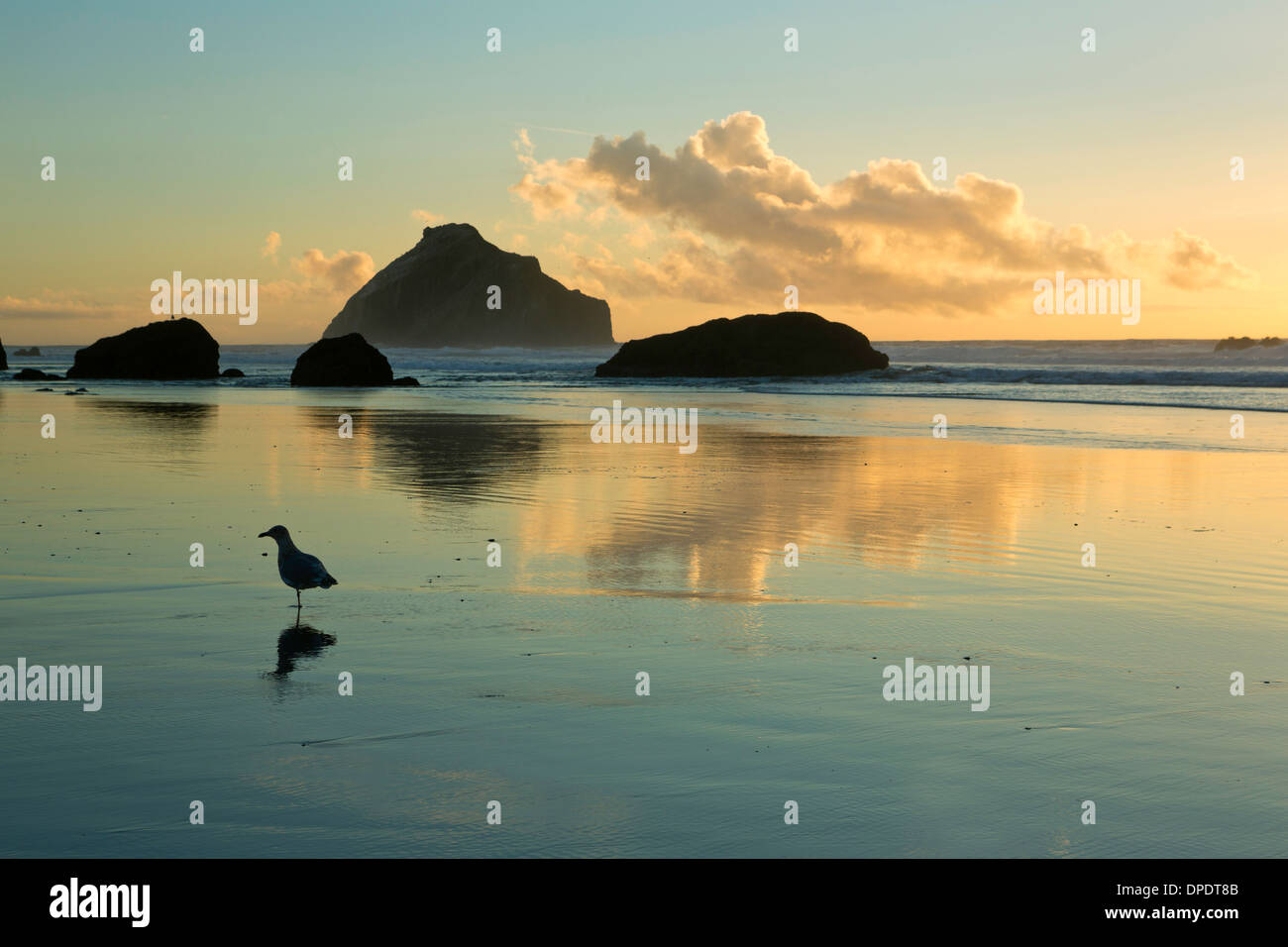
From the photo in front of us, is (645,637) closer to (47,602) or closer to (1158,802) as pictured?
(1158,802)

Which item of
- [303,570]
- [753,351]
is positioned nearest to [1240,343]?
[753,351]

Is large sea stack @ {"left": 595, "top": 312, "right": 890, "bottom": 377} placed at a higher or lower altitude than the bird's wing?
higher

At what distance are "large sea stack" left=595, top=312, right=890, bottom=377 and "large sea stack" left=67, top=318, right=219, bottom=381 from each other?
27290mm

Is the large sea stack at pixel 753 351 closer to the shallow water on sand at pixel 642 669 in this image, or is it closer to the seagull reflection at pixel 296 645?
the shallow water on sand at pixel 642 669

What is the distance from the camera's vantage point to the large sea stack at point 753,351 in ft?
278

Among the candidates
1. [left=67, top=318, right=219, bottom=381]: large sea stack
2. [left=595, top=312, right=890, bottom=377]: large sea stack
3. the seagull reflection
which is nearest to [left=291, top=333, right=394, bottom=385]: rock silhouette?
[left=67, top=318, right=219, bottom=381]: large sea stack

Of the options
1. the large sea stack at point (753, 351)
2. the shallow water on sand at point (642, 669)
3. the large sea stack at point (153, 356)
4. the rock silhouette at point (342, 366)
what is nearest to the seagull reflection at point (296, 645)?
the shallow water on sand at point (642, 669)

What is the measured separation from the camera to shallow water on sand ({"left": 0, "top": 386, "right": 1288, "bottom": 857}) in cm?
475

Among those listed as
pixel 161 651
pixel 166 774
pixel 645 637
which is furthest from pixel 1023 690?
pixel 161 651

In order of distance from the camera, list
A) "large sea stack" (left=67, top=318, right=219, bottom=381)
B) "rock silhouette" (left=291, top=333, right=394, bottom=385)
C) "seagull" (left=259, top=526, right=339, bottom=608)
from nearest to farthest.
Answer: "seagull" (left=259, top=526, right=339, bottom=608)
"rock silhouette" (left=291, top=333, right=394, bottom=385)
"large sea stack" (left=67, top=318, right=219, bottom=381)

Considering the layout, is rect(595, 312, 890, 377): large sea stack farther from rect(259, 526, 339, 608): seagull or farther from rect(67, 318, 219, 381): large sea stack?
rect(259, 526, 339, 608): seagull

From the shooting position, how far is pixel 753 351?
87.0 meters

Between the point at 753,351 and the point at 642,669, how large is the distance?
266ft
